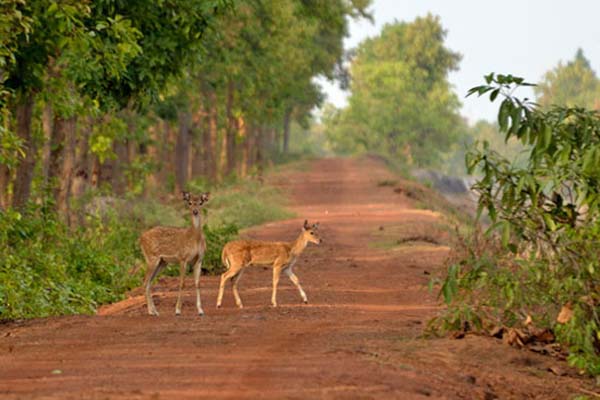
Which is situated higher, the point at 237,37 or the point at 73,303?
the point at 237,37

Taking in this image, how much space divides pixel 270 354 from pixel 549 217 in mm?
3148

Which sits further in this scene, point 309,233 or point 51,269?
point 51,269

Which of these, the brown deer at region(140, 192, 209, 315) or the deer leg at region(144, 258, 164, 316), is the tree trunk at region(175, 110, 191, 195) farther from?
the brown deer at region(140, 192, 209, 315)

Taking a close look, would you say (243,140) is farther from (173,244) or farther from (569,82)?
(569,82)

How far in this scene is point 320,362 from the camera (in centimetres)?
998

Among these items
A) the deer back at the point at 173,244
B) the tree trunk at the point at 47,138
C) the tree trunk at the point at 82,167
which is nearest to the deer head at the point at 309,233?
the deer back at the point at 173,244

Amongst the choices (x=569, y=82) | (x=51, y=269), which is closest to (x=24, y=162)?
(x=51, y=269)

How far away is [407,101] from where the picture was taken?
114875mm

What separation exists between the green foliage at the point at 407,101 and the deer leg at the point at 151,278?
3952 inches

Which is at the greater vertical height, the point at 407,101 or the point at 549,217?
the point at 407,101

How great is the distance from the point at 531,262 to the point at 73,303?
7917mm

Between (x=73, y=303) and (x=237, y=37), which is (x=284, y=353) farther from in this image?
(x=237, y=37)

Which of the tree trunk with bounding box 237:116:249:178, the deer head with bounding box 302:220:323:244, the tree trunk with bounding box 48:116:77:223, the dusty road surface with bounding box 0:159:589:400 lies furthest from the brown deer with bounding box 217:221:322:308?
the tree trunk with bounding box 237:116:249:178

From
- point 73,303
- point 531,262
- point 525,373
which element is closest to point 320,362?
point 525,373
